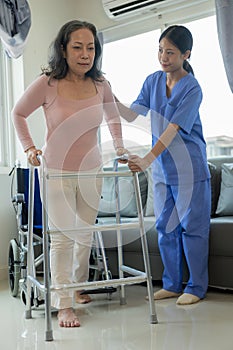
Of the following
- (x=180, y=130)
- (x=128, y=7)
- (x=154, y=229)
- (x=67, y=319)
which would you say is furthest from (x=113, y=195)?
(x=128, y=7)

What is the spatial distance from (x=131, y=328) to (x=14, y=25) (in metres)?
2.41

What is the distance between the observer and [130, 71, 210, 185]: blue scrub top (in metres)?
2.32

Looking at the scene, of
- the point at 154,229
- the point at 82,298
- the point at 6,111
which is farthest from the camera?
the point at 6,111

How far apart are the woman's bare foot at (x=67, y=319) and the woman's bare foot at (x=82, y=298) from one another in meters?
0.37

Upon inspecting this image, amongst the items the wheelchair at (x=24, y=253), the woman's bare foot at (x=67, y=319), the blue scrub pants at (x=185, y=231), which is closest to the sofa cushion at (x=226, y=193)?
the blue scrub pants at (x=185, y=231)

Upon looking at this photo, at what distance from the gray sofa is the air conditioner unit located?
1.30 metres

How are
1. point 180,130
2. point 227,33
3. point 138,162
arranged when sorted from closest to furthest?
point 138,162, point 180,130, point 227,33

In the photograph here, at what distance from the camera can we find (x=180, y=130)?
7.68 ft

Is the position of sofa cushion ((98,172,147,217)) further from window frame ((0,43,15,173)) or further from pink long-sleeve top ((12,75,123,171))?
window frame ((0,43,15,173))

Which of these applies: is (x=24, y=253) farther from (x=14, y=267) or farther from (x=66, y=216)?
(x=66, y=216)

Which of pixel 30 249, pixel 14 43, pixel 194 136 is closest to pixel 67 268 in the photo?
pixel 30 249

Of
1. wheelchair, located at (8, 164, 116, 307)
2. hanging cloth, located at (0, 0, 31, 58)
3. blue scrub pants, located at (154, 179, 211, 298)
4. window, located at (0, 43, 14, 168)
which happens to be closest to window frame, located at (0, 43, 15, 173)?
window, located at (0, 43, 14, 168)

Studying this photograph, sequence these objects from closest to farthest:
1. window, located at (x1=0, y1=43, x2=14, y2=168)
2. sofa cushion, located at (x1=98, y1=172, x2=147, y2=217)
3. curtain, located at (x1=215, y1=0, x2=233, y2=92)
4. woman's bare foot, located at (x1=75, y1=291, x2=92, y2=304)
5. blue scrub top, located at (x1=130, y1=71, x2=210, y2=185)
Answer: blue scrub top, located at (x1=130, y1=71, x2=210, y2=185), woman's bare foot, located at (x1=75, y1=291, x2=92, y2=304), sofa cushion, located at (x1=98, y1=172, x2=147, y2=217), curtain, located at (x1=215, y1=0, x2=233, y2=92), window, located at (x1=0, y1=43, x2=14, y2=168)

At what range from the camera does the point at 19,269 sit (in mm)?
2744
